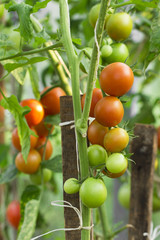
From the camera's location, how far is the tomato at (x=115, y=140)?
0.45 meters

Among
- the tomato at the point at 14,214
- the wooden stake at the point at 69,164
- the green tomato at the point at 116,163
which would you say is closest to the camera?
the green tomato at the point at 116,163

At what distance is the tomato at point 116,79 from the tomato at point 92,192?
0.13 meters

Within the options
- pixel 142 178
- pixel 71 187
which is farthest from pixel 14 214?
pixel 71 187

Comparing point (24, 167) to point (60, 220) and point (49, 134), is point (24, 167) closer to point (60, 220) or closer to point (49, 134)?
point (49, 134)

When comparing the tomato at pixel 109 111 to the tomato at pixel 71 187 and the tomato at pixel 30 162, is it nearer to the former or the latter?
the tomato at pixel 71 187

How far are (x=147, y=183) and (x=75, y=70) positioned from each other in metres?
0.38

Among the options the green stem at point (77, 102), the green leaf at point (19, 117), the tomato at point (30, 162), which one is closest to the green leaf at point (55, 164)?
the tomato at point (30, 162)

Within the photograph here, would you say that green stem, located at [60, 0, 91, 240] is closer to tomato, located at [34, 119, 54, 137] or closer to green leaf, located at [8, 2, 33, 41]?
green leaf, located at [8, 2, 33, 41]

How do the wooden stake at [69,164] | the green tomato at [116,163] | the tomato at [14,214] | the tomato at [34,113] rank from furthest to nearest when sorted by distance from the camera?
1. the tomato at [14,214]
2. the tomato at [34,113]
3. the wooden stake at [69,164]
4. the green tomato at [116,163]

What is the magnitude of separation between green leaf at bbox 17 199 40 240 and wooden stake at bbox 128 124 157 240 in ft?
0.74

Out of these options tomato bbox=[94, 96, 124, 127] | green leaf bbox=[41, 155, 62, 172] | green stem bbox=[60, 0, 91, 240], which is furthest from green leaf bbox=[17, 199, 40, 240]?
tomato bbox=[94, 96, 124, 127]

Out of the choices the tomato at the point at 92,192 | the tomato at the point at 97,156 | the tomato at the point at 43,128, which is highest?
the tomato at the point at 97,156

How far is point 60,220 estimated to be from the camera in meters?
1.82

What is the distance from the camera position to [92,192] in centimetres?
43
